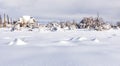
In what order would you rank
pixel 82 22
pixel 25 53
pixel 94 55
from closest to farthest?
1. pixel 94 55
2. pixel 25 53
3. pixel 82 22

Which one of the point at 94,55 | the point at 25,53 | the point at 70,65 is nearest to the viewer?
the point at 70,65

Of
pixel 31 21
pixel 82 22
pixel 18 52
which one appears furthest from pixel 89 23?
pixel 18 52

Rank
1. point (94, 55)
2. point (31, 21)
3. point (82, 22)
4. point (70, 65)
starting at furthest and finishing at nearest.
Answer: point (82, 22), point (31, 21), point (94, 55), point (70, 65)

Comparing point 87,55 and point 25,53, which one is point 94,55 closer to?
point 87,55

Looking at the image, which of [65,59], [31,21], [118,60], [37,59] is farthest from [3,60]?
[31,21]

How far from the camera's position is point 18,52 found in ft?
20.7

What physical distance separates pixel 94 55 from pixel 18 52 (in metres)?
1.81

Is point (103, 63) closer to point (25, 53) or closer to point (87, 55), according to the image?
point (87, 55)

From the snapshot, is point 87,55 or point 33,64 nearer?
point 33,64

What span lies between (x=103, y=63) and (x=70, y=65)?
62cm

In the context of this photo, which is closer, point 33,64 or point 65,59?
point 33,64

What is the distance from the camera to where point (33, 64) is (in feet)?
15.8

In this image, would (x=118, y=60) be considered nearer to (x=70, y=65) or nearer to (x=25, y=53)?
(x=70, y=65)

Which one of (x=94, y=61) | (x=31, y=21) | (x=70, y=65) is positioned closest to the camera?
(x=70, y=65)
